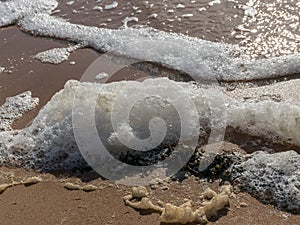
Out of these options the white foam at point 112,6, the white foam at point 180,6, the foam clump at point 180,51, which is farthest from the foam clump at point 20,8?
the white foam at point 180,6

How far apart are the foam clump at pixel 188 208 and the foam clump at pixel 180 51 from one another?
146cm

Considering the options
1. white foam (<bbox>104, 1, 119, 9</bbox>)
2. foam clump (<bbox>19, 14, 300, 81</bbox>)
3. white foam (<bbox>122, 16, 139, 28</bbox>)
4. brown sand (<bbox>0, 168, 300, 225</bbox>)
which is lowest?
brown sand (<bbox>0, 168, 300, 225</bbox>)

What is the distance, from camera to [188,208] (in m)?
2.66

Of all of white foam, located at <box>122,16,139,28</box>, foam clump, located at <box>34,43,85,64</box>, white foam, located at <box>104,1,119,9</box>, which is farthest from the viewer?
white foam, located at <box>104,1,119,9</box>

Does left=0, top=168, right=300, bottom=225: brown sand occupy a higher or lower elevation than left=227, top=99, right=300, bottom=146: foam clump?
lower

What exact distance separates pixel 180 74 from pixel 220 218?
67.2 inches

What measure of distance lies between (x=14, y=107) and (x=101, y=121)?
0.91 m

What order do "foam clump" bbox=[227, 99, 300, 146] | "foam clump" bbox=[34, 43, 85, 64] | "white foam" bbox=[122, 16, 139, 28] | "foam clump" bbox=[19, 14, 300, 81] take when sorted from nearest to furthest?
"foam clump" bbox=[227, 99, 300, 146] < "foam clump" bbox=[19, 14, 300, 81] < "foam clump" bbox=[34, 43, 85, 64] < "white foam" bbox=[122, 16, 139, 28]

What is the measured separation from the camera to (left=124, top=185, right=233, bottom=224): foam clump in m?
2.63

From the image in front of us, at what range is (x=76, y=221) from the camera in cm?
272

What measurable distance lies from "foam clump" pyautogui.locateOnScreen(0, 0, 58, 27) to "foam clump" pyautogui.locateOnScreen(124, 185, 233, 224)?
3346 millimetres

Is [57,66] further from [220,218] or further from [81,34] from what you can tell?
[220,218]

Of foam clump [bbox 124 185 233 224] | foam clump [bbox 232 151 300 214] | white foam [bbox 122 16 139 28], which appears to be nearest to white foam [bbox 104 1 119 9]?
white foam [bbox 122 16 139 28]

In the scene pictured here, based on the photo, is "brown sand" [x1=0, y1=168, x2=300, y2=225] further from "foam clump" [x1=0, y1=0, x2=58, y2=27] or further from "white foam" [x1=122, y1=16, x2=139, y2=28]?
"foam clump" [x1=0, y1=0, x2=58, y2=27]
